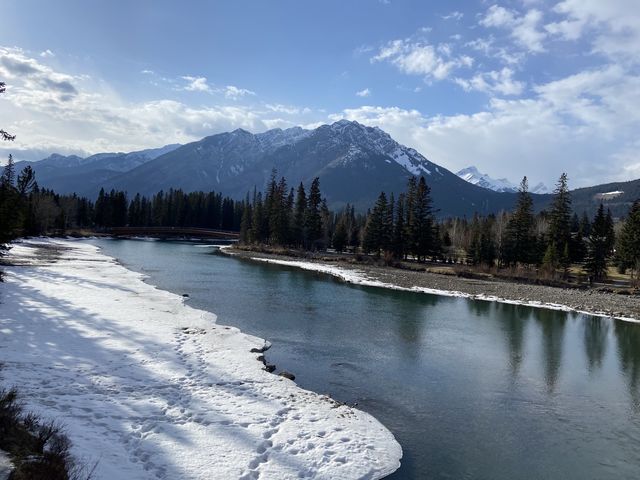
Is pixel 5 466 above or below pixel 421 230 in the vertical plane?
below

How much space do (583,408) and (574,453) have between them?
484 centimetres

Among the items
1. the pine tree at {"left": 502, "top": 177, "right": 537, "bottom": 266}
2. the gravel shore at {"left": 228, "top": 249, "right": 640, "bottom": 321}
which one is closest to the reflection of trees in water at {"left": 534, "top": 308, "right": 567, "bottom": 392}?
the gravel shore at {"left": 228, "top": 249, "right": 640, "bottom": 321}

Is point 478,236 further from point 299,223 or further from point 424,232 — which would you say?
point 299,223

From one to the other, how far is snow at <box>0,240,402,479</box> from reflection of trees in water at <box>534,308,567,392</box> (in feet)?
40.1

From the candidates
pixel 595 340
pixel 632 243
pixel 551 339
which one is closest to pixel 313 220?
pixel 632 243

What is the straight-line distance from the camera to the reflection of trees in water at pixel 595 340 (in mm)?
25878

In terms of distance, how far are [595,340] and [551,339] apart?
367 cm

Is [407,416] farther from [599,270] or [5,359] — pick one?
[599,270]

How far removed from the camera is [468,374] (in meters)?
20.6

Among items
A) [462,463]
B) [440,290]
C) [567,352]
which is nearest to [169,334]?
[462,463]

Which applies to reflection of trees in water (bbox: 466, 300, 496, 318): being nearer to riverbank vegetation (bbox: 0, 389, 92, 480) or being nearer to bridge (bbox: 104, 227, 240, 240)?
riverbank vegetation (bbox: 0, 389, 92, 480)

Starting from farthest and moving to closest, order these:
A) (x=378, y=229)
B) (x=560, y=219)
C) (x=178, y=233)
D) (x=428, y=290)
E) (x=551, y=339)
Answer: (x=178, y=233), (x=378, y=229), (x=560, y=219), (x=428, y=290), (x=551, y=339)

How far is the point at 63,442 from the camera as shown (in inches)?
371

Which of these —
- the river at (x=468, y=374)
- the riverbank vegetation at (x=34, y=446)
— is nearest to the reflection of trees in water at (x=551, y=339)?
the river at (x=468, y=374)
